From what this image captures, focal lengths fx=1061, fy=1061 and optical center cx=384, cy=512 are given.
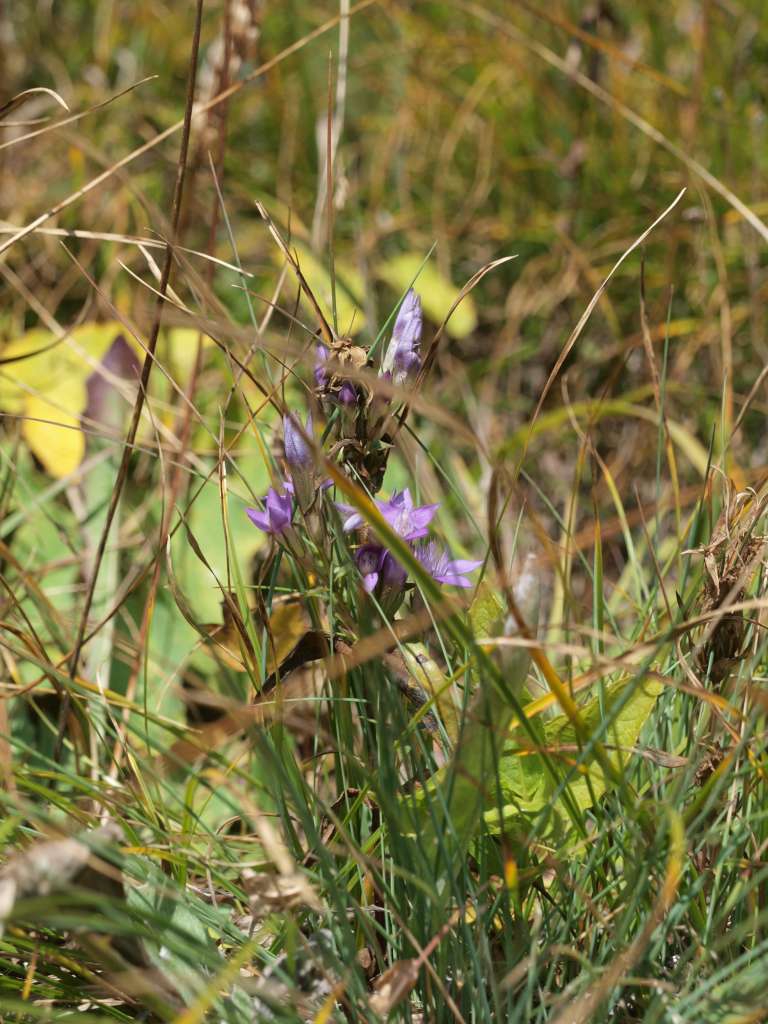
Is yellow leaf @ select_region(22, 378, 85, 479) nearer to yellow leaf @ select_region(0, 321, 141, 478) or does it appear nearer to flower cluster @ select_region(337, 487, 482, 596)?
yellow leaf @ select_region(0, 321, 141, 478)

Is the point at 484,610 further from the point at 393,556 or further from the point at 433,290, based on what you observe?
the point at 433,290

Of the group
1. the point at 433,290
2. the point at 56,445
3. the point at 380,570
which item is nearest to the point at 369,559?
the point at 380,570

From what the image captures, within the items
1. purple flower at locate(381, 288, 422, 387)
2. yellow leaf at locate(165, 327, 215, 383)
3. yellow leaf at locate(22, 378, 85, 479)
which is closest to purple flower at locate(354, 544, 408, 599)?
purple flower at locate(381, 288, 422, 387)

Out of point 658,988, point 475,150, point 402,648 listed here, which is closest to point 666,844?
point 658,988

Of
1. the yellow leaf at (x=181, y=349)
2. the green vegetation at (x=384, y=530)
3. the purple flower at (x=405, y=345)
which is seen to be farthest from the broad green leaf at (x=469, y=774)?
the yellow leaf at (x=181, y=349)

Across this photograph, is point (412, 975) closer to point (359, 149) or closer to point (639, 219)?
point (639, 219)

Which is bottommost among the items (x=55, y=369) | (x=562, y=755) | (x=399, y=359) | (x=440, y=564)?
(x=562, y=755)

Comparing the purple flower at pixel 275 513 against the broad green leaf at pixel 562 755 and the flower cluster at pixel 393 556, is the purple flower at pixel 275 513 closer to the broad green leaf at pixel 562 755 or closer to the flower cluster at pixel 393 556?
the flower cluster at pixel 393 556
